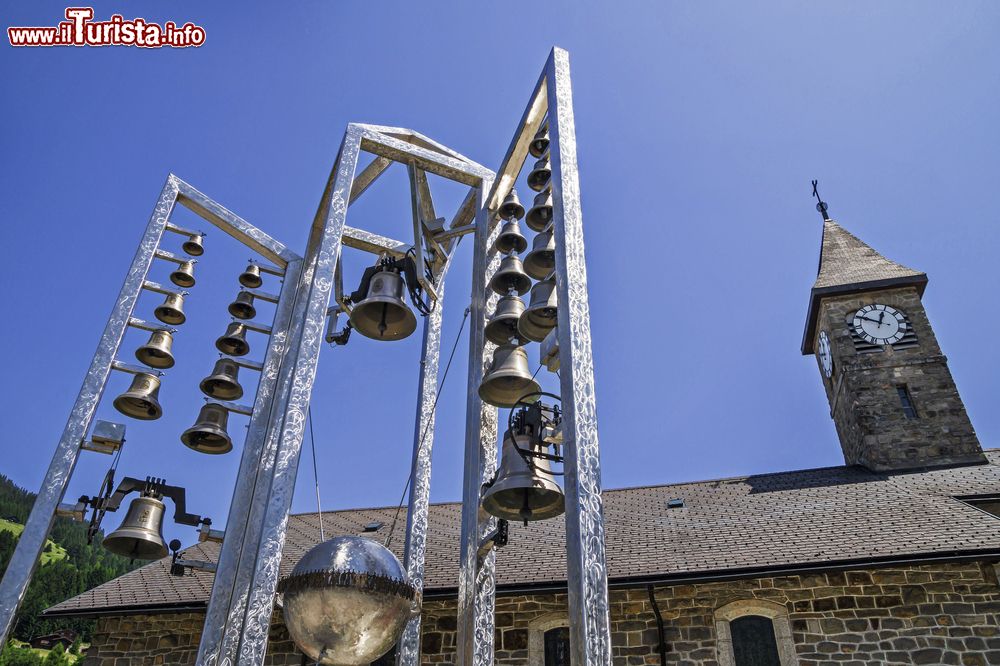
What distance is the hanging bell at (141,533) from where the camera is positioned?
5.16 m

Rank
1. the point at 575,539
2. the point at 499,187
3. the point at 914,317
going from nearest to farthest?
the point at 575,539 → the point at 499,187 → the point at 914,317

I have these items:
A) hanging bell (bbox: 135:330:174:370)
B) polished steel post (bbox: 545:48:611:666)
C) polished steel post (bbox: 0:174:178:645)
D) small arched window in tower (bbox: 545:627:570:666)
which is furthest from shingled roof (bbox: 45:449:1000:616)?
polished steel post (bbox: 545:48:611:666)

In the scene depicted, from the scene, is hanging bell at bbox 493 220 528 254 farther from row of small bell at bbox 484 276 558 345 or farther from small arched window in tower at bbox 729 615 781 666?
small arched window in tower at bbox 729 615 781 666

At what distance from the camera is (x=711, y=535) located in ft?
37.2

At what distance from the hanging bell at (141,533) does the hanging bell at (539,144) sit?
3.83 m

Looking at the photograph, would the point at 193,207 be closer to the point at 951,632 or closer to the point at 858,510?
the point at 951,632

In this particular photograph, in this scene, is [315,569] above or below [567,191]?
below

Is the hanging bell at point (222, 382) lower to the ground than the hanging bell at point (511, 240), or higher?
lower

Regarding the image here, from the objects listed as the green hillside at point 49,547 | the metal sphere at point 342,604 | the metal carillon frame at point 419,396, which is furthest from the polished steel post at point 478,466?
the green hillside at point 49,547

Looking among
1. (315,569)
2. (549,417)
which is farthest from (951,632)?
(315,569)

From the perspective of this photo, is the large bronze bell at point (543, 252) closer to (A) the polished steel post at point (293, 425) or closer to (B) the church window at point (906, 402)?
(A) the polished steel post at point (293, 425)

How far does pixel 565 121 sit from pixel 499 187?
3.21 feet

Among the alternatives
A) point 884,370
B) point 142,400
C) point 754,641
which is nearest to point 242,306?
point 142,400

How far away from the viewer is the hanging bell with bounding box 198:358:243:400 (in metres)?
5.84
